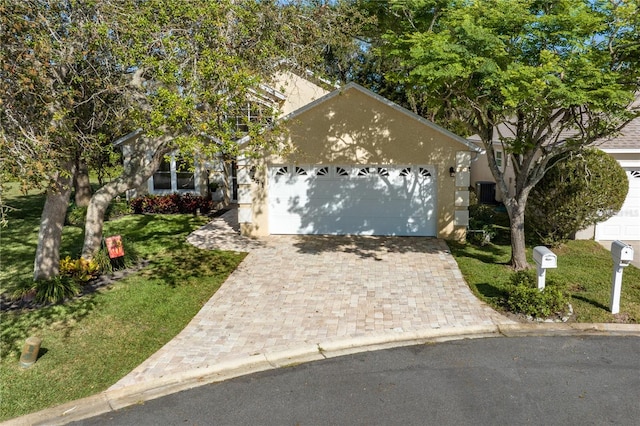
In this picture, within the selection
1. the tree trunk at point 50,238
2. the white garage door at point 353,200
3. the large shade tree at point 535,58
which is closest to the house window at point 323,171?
the white garage door at point 353,200

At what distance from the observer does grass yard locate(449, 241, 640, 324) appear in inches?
395

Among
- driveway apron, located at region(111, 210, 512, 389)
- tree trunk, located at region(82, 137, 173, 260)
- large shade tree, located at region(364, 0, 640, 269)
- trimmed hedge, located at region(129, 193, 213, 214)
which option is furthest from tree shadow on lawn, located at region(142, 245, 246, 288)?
large shade tree, located at region(364, 0, 640, 269)

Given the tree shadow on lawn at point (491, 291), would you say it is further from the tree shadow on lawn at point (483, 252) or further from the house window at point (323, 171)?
the house window at point (323, 171)

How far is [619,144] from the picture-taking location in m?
14.7

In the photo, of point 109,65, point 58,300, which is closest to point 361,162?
point 109,65

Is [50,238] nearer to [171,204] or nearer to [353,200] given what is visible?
[353,200]

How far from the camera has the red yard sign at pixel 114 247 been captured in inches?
480

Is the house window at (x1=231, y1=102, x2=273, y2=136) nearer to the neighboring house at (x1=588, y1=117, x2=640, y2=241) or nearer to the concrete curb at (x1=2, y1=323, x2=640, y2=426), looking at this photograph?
the concrete curb at (x1=2, y1=323, x2=640, y2=426)

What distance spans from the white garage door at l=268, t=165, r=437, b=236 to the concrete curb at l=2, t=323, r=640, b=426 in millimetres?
6600

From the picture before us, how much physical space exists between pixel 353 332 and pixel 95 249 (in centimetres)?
696

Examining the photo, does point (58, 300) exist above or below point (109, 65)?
below

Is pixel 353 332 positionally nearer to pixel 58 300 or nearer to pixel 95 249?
pixel 58 300

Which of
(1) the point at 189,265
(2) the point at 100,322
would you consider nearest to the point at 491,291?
(1) the point at 189,265

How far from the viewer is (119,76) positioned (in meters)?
11.1
